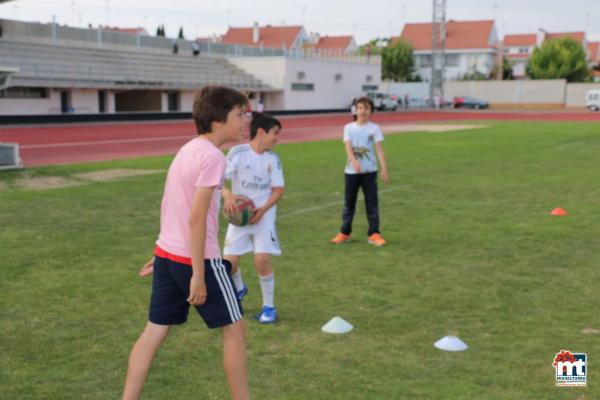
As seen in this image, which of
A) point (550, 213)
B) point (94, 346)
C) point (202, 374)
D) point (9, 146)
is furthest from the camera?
point (9, 146)

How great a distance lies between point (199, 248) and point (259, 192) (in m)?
2.25

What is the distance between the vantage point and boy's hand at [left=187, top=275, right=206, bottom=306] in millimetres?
3461

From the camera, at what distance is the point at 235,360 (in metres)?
3.69

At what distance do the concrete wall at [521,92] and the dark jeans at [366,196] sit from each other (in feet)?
241

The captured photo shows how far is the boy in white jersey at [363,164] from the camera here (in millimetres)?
8391

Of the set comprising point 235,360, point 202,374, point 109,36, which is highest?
point 109,36

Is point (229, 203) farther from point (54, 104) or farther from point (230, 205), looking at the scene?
point (54, 104)

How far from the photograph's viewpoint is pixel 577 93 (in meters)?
76.4

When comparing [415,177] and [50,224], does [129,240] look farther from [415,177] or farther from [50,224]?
[415,177]

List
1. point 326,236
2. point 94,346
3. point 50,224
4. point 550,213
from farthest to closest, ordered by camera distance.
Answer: point 550,213 < point 50,224 < point 326,236 < point 94,346

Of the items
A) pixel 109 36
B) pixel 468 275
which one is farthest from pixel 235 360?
pixel 109 36

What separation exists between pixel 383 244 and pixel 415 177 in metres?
7.03

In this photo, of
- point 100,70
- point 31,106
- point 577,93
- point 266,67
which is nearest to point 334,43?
point 577,93

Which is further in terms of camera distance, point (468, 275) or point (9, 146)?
point (9, 146)
